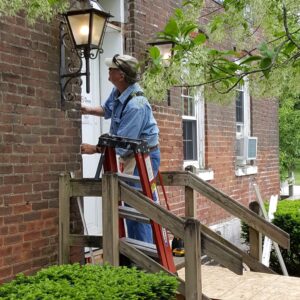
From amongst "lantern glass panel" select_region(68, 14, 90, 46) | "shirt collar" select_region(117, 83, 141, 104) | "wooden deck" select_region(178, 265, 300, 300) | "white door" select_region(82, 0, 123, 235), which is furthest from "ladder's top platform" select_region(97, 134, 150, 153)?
"white door" select_region(82, 0, 123, 235)

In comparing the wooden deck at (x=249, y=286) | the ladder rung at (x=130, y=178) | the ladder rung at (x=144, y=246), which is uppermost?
the ladder rung at (x=130, y=178)

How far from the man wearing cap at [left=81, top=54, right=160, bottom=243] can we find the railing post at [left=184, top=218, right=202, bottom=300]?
946 mm

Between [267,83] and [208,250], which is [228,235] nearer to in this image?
[267,83]

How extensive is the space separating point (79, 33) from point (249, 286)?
2758 mm

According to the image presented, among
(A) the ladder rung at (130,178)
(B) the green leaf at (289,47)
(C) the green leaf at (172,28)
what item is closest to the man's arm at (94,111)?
(A) the ladder rung at (130,178)

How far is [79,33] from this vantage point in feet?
16.9

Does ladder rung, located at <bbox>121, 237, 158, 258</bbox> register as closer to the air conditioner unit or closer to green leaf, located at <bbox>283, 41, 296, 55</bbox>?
green leaf, located at <bbox>283, 41, 296, 55</bbox>

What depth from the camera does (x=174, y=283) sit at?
11.7 feet

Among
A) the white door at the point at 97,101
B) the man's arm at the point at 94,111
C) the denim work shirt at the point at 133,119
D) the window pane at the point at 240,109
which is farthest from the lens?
the window pane at the point at 240,109

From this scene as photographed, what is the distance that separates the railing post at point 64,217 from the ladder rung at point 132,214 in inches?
20.0

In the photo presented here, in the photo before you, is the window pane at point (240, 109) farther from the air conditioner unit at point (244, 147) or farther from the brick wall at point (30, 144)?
the brick wall at point (30, 144)

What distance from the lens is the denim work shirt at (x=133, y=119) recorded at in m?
4.87

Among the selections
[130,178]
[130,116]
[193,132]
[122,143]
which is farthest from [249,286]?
[193,132]

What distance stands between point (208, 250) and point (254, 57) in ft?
5.07
